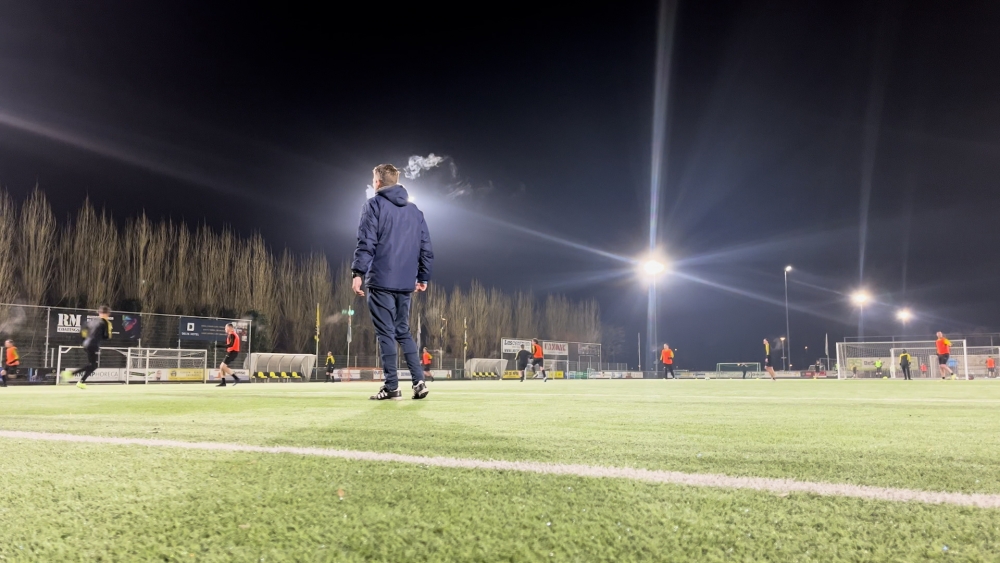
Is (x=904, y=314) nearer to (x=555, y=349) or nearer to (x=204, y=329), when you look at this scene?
(x=555, y=349)

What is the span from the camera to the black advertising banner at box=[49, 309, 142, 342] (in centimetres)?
2584

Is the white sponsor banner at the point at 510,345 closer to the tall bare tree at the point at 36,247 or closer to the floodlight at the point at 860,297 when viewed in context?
the floodlight at the point at 860,297

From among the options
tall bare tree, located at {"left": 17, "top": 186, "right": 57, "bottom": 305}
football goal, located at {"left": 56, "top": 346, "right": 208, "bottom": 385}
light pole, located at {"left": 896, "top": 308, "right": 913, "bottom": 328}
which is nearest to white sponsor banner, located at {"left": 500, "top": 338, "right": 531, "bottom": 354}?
football goal, located at {"left": 56, "top": 346, "right": 208, "bottom": 385}

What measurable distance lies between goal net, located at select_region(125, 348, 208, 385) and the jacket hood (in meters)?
21.8

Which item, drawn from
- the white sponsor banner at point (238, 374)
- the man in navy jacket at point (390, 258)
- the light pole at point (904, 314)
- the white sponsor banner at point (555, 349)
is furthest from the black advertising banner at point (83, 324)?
the light pole at point (904, 314)

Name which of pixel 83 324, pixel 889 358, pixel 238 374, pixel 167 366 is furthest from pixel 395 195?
pixel 889 358

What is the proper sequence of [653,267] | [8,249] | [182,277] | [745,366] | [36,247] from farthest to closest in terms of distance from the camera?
[745,366]
[653,267]
[182,277]
[36,247]
[8,249]

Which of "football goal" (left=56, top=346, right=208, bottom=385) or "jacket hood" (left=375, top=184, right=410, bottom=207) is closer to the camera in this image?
"jacket hood" (left=375, top=184, right=410, bottom=207)

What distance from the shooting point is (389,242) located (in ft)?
17.5

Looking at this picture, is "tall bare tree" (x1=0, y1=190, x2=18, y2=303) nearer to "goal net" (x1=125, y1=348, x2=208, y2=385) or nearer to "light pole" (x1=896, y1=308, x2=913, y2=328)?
"goal net" (x1=125, y1=348, x2=208, y2=385)

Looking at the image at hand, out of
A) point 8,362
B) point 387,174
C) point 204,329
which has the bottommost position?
point 8,362

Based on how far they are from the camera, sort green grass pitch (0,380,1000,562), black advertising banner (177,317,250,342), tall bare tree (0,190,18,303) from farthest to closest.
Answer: black advertising banner (177,317,250,342) → tall bare tree (0,190,18,303) → green grass pitch (0,380,1000,562)

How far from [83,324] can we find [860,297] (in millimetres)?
64067

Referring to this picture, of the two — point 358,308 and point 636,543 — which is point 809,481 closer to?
point 636,543
